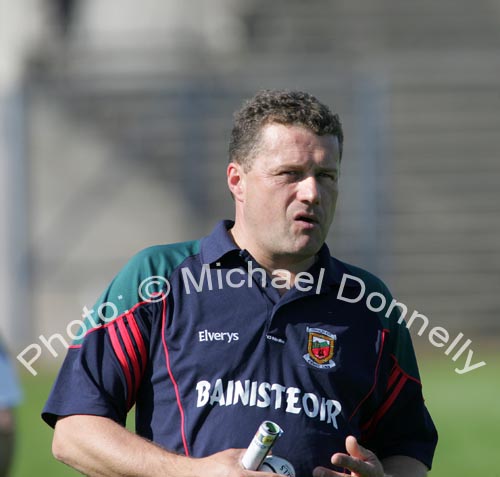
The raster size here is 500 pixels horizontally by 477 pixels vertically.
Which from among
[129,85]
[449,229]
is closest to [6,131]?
[129,85]

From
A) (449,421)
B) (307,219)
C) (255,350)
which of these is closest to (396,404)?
(255,350)

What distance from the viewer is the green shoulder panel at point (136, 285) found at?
12.8 feet

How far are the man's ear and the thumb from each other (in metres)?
0.95

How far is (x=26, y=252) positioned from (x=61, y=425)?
13.5 meters

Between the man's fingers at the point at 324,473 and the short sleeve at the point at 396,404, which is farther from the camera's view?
the short sleeve at the point at 396,404

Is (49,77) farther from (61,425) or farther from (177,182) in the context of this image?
(61,425)

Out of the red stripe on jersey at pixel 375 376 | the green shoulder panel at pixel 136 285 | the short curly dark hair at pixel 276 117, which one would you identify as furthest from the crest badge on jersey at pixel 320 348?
the short curly dark hair at pixel 276 117

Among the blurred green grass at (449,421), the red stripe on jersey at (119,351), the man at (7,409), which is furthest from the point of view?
the blurred green grass at (449,421)

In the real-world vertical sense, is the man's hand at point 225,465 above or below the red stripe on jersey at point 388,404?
below

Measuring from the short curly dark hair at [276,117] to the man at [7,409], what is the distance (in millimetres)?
1266

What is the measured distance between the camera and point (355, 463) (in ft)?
12.4

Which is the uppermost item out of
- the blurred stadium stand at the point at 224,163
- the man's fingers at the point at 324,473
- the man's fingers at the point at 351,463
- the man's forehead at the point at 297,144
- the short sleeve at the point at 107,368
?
the blurred stadium stand at the point at 224,163

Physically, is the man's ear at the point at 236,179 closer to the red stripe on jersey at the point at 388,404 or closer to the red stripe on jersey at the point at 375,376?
the red stripe on jersey at the point at 375,376

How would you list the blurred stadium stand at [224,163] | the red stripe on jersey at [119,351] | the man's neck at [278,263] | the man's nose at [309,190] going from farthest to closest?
the blurred stadium stand at [224,163] < the man's neck at [278,263] < the man's nose at [309,190] < the red stripe on jersey at [119,351]
